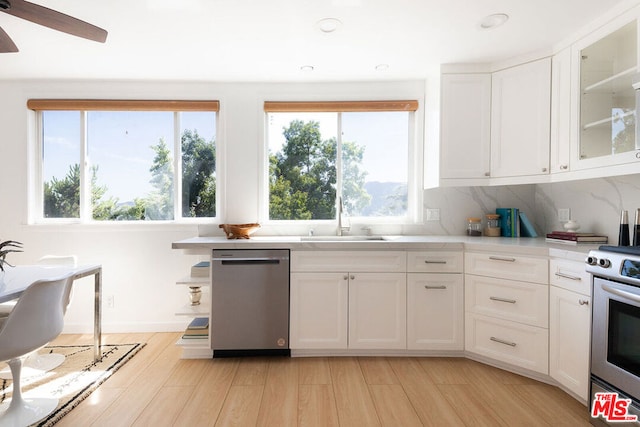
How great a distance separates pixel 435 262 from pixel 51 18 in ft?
8.91

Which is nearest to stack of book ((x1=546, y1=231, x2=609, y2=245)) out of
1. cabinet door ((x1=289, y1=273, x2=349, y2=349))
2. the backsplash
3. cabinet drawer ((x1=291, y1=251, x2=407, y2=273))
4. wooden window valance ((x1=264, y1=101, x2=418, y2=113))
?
the backsplash

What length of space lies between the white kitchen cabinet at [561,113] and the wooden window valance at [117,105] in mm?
2788

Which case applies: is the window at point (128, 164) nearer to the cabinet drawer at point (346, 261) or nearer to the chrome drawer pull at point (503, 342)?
the cabinet drawer at point (346, 261)

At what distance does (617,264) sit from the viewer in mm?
1538

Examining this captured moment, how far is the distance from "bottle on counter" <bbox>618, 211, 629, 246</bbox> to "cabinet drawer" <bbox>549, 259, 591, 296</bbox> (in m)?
0.39

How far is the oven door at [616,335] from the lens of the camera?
4.85ft

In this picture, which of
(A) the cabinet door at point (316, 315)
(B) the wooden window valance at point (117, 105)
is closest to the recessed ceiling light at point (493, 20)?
(A) the cabinet door at point (316, 315)

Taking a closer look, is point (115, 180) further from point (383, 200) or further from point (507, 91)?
point (507, 91)

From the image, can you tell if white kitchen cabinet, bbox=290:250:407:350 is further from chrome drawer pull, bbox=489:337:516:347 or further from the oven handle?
the oven handle

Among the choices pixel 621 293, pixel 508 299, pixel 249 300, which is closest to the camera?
pixel 621 293

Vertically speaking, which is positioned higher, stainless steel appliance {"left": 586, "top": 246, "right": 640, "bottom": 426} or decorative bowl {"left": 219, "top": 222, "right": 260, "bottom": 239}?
decorative bowl {"left": 219, "top": 222, "right": 260, "bottom": 239}

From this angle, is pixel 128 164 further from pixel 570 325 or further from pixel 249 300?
pixel 570 325

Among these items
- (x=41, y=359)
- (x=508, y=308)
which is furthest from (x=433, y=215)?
(x=41, y=359)

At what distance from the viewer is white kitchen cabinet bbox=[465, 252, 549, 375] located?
2.08 meters
